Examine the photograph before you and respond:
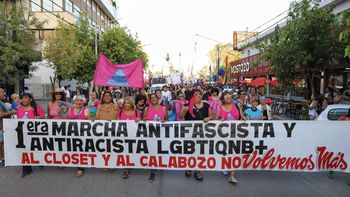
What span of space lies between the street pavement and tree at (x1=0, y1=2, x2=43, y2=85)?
9386mm

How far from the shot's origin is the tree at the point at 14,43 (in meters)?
13.3

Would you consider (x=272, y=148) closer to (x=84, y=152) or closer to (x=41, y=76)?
(x=84, y=152)

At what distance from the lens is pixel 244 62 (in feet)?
114

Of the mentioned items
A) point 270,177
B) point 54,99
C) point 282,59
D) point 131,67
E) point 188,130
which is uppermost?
point 282,59

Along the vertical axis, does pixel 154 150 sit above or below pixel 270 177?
above

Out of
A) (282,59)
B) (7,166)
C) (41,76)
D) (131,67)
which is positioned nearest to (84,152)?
(7,166)

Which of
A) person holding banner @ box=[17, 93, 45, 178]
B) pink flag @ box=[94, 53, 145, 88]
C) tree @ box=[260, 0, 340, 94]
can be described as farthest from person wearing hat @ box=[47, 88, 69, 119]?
tree @ box=[260, 0, 340, 94]

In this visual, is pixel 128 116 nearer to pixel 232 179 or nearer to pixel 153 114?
pixel 153 114

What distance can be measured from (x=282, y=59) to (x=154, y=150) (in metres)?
10.0

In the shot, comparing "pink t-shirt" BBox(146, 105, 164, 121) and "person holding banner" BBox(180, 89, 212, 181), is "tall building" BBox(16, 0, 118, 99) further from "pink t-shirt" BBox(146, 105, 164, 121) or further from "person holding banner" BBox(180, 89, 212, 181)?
"person holding banner" BBox(180, 89, 212, 181)

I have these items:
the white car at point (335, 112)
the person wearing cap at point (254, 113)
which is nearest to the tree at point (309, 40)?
the white car at point (335, 112)

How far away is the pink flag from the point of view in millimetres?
6730

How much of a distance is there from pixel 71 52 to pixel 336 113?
648 inches

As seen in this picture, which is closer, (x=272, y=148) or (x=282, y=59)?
(x=272, y=148)
